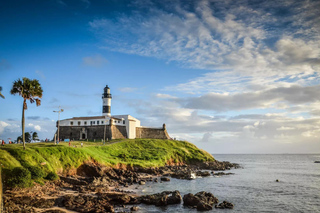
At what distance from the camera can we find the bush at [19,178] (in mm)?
28516

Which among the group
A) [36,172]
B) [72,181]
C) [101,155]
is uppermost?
[101,155]

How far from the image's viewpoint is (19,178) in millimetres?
28922

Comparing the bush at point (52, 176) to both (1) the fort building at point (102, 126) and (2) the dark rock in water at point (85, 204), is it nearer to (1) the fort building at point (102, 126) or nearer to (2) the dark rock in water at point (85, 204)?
(2) the dark rock in water at point (85, 204)

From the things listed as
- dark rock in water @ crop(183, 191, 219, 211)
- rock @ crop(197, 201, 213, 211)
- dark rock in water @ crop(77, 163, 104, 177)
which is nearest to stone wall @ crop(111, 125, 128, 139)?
dark rock in water @ crop(77, 163, 104, 177)

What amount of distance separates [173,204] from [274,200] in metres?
14.6

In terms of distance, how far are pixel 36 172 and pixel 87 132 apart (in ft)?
188

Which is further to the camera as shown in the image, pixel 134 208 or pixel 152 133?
pixel 152 133

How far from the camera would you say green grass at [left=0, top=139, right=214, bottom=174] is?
115ft

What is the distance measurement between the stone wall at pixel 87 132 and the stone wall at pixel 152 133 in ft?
36.5

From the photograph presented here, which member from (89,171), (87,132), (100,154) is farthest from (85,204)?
(87,132)

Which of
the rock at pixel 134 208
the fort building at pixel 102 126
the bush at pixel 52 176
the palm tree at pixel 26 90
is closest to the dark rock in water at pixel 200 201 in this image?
the rock at pixel 134 208

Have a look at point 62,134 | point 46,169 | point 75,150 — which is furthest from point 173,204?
point 62,134

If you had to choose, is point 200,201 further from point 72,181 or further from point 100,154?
point 100,154

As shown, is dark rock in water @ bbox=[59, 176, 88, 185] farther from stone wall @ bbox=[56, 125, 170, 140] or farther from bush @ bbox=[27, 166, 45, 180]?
stone wall @ bbox=[56, 125, 170, 140]
